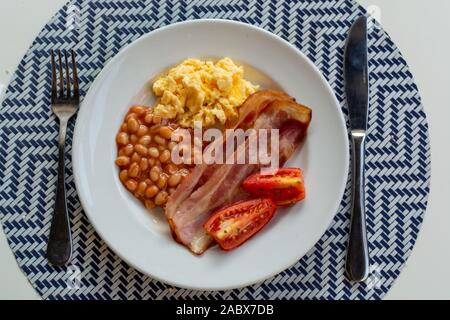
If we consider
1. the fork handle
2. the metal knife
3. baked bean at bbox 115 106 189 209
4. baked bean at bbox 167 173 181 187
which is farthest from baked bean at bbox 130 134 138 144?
the metal knife

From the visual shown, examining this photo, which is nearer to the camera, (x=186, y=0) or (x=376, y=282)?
(x=376, y=282)

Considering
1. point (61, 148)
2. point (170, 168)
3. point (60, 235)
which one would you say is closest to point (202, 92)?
point (170, 168)

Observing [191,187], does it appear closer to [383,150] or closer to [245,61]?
[245,61]

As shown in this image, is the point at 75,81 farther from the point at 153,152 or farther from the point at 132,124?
the point at 153,152

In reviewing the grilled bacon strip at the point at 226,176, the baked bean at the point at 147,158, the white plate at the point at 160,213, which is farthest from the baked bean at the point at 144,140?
the grilled bacon strip at the point at 226,176

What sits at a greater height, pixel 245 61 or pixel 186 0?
pixel 186 0

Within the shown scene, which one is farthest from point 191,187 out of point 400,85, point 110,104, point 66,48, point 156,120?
point 400,85
